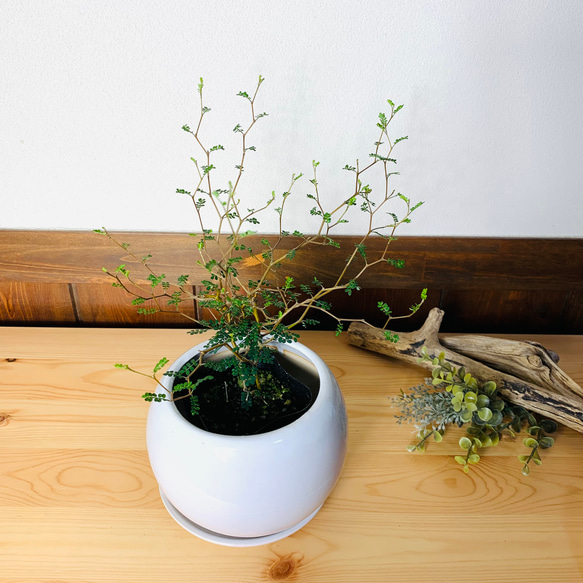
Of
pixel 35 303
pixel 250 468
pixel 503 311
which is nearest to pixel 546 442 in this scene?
pixel 503 311

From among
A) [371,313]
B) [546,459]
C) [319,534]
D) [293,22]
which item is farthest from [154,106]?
[546,459]

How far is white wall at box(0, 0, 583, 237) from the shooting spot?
2.21ft

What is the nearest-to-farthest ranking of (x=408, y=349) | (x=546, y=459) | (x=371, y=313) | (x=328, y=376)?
1. (x=328, y=376)
2. (x=546, y=459)
3. (x=408, y=349)
4. (x=371, y=313)

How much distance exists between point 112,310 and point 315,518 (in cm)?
58

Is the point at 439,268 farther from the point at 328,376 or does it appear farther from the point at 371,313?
the point at 328,376

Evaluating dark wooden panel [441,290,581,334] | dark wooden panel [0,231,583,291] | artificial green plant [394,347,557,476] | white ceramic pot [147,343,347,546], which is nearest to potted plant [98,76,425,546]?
white ceramic pot [147,343,347,546]

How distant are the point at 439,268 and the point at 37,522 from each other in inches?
28.4

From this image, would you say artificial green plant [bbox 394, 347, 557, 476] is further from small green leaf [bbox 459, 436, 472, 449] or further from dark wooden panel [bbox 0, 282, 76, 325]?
dark wooden panel [bbox 0, 282, 76, 325]

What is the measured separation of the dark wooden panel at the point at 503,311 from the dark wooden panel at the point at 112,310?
1.71 feet

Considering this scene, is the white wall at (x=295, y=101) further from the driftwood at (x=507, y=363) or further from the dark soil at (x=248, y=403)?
the dark soil at (x=248, y=403)

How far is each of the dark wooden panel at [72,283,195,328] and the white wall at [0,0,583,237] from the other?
0.44 feet

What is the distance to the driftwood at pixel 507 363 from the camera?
644 mm

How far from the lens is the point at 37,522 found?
20.9 inches

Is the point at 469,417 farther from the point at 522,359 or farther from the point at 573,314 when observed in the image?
the point at 573,314
